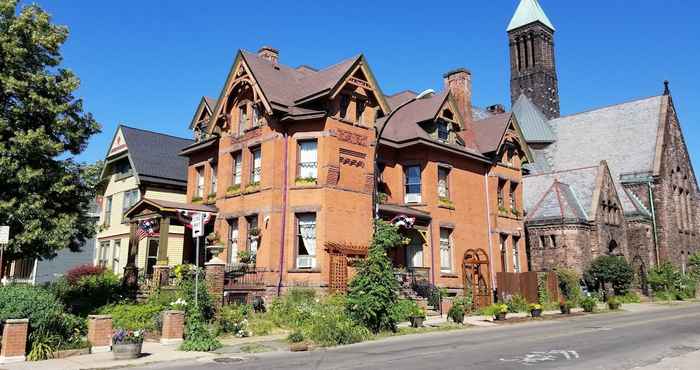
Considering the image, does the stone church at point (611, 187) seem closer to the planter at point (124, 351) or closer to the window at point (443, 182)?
the window at point (443, 182)

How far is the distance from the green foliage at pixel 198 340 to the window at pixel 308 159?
10.7 m

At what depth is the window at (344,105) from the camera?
2600 centimetres

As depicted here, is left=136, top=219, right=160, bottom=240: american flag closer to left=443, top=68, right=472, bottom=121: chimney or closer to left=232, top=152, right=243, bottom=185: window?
left=232, top=152, right=243, bottom=185: window

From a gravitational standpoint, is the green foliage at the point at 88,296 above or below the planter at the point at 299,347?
above

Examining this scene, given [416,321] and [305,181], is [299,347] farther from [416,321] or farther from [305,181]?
[305,181]

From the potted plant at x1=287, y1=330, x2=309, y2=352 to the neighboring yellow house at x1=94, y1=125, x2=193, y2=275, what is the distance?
20342mm

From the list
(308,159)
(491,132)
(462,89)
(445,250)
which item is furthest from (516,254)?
(308,159)

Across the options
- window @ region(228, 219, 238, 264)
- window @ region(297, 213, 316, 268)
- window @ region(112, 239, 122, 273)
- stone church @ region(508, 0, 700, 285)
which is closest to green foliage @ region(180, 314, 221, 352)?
A: window @ region(297, 213, 316, 268)

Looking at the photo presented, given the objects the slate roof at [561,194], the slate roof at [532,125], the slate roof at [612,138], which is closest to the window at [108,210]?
the slate roof at [561,194]

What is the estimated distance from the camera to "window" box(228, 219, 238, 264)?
1056 inches

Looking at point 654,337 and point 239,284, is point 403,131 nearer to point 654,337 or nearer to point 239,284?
point 239,284

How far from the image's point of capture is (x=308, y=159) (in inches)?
1001

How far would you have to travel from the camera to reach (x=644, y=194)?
46.6 meters

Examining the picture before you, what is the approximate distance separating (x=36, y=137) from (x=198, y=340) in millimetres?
9400
